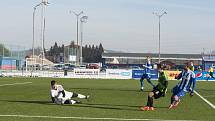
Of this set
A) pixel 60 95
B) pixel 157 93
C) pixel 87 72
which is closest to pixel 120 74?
pixel 87 72

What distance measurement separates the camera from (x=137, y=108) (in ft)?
55.9

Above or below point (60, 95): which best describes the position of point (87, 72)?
below

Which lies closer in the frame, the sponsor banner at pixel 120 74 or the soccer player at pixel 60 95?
the soccer player at pixel 60 95

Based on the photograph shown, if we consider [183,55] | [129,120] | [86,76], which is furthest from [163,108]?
[183,55]

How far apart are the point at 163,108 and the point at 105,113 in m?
3.13

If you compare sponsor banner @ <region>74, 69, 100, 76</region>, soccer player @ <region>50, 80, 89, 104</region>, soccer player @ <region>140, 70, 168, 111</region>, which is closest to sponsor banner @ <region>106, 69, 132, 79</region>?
sponsor banner @ <region>74, 69, 100, 76</region>

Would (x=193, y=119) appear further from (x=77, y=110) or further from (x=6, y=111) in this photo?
(x=6, y=111)

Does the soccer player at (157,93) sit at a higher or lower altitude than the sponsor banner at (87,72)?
higher

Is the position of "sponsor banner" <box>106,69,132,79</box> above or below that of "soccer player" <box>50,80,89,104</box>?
below

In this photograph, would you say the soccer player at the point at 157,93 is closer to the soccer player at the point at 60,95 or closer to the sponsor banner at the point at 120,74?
the soccer player at the point at 60,95

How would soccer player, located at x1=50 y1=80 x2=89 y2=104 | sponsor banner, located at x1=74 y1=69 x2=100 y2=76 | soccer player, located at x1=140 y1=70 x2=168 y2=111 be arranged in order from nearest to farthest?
1. soccer player, located at x1=140 y1=70 x2=168 y2=111
2. soccer player, located at x1=50 y1=80 x2=89 y2=104
3. sponsor banner, located at x1=74 y1=69 x2=100 y2=76

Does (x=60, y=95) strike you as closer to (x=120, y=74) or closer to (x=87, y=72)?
(x=87, y=72)

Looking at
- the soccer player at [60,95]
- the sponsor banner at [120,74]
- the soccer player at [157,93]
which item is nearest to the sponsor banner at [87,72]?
the sponsor banner at [120,74]

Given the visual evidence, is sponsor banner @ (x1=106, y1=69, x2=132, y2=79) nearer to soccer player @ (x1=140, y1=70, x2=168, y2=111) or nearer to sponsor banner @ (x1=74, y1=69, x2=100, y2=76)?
sponsor banner @ (x1=74, y1=69, x2=100, y2=76)
